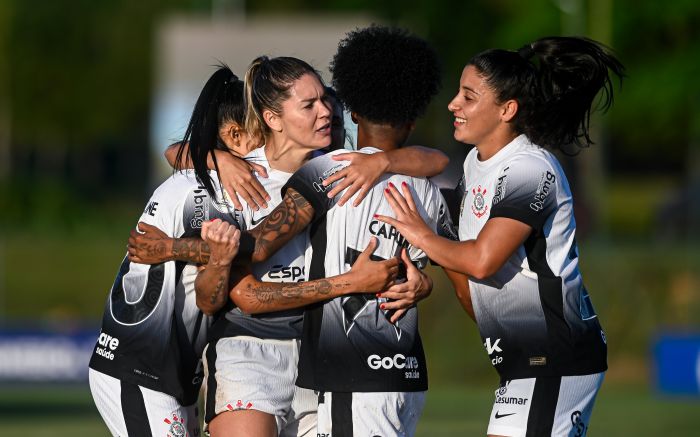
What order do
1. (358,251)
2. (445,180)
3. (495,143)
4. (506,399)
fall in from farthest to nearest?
(445,180), (495,143), (506,399), (358,251)

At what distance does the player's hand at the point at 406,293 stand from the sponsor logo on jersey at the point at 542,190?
546mm

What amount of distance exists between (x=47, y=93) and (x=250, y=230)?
47.1 meters

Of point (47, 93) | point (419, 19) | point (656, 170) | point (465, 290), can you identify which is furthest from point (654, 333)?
point (656, 170)

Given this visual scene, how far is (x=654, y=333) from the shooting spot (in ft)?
69.6

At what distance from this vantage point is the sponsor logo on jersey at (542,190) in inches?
227

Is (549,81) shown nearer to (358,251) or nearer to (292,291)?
(358,251)

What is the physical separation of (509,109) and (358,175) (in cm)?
77

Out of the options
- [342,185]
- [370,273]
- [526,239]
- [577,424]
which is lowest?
[577,424]

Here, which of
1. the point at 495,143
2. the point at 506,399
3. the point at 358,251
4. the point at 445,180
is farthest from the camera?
the point at 445,180

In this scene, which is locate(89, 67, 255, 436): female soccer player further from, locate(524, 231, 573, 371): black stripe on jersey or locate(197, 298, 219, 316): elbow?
locate(524, 231, 573, 371): black stripe on jersey

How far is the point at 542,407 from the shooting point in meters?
5.86

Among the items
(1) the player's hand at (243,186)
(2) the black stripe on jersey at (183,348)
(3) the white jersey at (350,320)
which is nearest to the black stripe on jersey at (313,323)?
(3) the white jersey at (350,320)

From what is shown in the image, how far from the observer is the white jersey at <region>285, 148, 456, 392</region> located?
566 centimetres

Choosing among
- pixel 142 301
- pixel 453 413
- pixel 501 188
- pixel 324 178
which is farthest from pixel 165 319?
pixel 453 413
